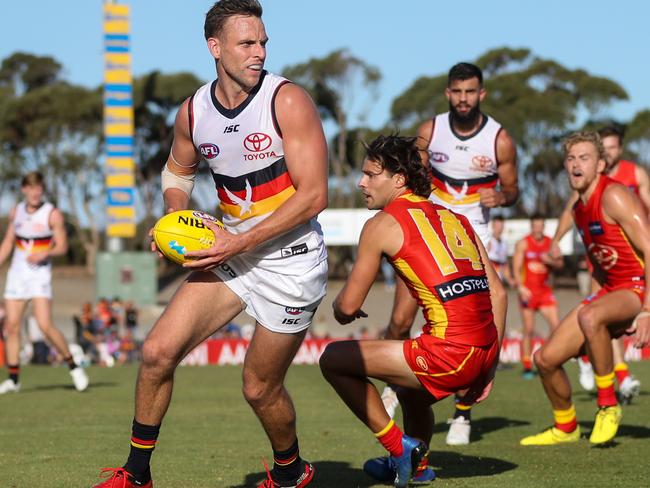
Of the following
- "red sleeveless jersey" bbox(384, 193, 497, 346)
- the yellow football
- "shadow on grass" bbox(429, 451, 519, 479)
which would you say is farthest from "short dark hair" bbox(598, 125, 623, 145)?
the yellow football

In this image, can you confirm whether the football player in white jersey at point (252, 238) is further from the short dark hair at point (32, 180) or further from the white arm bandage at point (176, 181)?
the short dark hair at point (32, 180)

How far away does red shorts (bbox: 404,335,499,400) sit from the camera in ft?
19.6

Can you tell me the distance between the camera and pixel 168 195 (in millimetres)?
6391

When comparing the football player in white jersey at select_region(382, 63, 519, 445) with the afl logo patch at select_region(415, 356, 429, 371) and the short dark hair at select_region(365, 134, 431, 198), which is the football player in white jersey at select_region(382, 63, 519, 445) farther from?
the afl logo patch at select_region(415, 356, 429, 371)

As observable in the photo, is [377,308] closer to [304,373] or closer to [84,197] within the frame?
[84,197]

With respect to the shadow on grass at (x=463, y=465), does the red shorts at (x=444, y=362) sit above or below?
above

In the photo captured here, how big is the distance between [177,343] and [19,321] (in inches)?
326

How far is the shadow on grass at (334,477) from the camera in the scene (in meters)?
6.63

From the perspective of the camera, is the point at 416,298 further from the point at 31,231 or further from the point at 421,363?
the point at 31,231

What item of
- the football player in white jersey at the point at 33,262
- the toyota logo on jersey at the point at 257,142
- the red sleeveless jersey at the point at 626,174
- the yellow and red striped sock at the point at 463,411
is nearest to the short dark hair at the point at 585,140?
the yellow and red striped sock at the point at 463,411

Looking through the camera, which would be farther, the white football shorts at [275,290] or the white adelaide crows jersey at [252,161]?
the white football shorts at [275,290]

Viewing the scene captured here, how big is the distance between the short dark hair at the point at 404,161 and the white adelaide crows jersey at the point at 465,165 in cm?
280

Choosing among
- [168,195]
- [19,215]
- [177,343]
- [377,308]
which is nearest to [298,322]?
[177,343]

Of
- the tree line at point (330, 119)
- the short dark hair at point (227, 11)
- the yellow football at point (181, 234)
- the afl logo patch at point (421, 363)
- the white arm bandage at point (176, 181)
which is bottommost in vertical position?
the tree line at point (330, 119)
